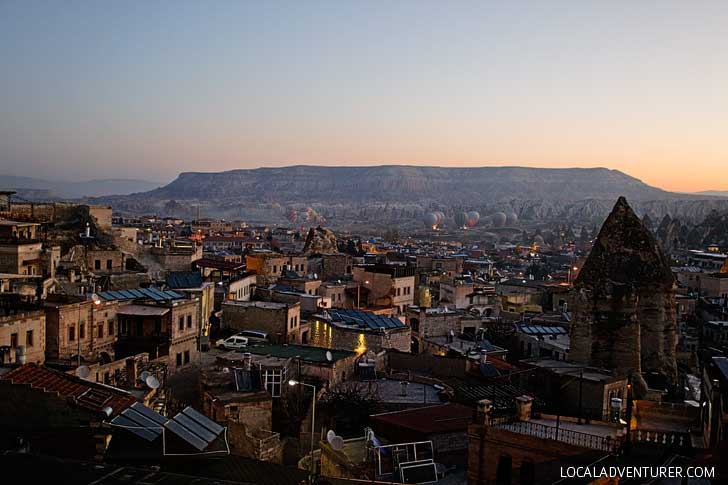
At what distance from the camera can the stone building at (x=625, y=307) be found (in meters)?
26.1

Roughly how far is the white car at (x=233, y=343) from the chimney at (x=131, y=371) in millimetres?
6879

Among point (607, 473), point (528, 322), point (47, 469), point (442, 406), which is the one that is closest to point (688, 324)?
point (528, 322)

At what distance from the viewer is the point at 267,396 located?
1898 centimetres

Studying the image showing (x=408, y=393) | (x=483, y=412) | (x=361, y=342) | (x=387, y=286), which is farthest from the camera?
(x=387, y=286)

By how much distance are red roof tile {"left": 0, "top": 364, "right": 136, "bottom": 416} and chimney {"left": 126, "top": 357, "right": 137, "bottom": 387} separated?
489 cm

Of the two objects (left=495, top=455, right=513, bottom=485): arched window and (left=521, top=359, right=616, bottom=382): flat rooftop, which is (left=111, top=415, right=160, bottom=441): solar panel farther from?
(left=521, top=359, right=616, bottom=382): flat rooftop

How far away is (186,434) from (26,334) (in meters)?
11.2

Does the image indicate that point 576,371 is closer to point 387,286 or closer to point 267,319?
point 267,319

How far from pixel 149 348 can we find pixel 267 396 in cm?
658

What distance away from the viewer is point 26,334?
2014cm

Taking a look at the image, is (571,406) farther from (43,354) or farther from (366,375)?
(43,354)

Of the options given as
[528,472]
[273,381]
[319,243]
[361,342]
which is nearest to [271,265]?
[361,342]

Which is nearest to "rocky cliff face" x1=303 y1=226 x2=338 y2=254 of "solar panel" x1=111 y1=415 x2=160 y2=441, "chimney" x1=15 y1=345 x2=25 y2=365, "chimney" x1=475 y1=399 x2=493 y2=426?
"chimney" x1=15 y1=345 x2=25 y2=365

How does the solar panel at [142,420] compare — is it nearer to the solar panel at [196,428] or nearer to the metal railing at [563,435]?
the solar panel at [196,428]
